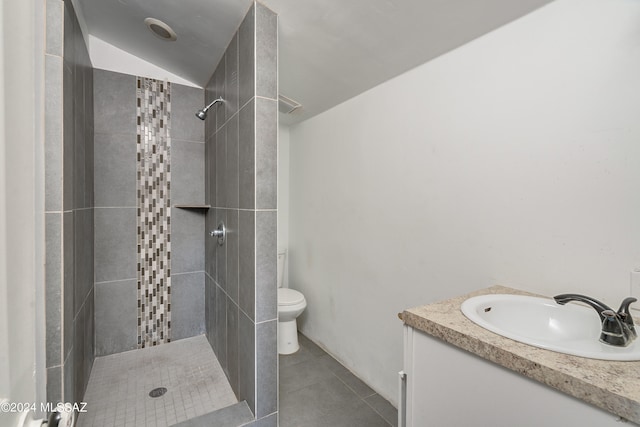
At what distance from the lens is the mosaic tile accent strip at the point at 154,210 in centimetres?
218

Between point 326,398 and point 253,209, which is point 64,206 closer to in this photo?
point 253,209

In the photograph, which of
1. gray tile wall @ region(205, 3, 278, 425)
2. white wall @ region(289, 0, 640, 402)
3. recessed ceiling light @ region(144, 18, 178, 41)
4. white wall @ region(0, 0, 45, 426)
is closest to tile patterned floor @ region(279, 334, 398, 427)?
white wall @ region(289, 0, 640, 402)

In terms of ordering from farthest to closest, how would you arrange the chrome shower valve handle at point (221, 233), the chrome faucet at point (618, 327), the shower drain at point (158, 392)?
1. the chrome shower valve handle at point (221, 233)
2. the shower drain at point (158, 392)
3. the chrome faucet at point (618, 327)

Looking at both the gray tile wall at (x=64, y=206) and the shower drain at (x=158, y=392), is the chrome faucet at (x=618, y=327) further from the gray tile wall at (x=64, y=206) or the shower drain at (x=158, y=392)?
the shower drain at (x=158, y=392)

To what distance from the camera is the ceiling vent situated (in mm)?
2149

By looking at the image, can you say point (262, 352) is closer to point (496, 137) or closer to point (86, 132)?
point (496, 137)

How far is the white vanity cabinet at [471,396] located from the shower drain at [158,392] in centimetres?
148

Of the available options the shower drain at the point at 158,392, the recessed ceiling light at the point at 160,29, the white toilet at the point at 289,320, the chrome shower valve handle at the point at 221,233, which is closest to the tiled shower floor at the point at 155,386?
the shower drain at the point at 158,392

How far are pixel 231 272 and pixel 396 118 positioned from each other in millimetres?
1376

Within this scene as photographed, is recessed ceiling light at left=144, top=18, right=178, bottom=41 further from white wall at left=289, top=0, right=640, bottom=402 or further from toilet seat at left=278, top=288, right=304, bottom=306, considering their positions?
toilet seat at left=278, top=288, right=304, bottom=306

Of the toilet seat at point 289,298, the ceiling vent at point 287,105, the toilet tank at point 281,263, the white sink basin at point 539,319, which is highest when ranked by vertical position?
the ceiling vent at point 287,105

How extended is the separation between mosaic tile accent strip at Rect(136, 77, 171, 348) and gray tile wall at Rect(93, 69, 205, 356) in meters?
0.04

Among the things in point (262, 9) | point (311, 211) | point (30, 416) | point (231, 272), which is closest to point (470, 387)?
point (30, 416)

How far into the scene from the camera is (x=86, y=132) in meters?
1.80
